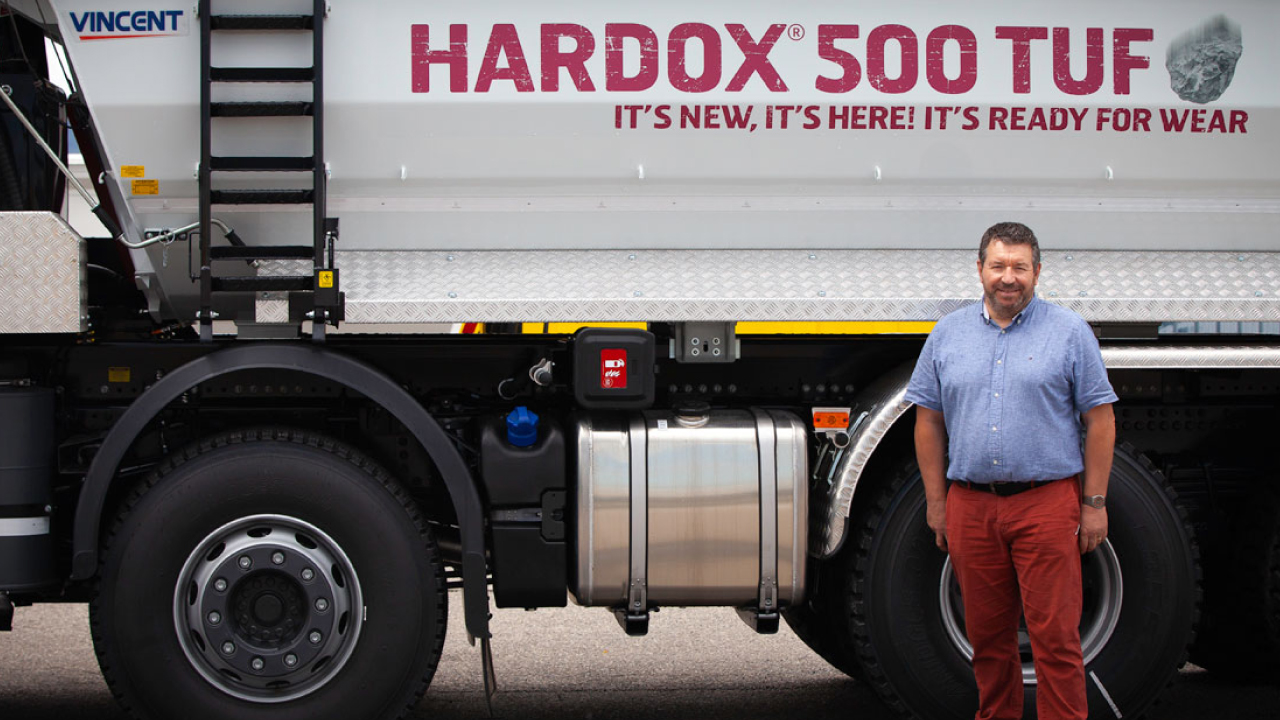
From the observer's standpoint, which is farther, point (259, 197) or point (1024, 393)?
point (259, 197)

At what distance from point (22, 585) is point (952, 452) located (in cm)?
311

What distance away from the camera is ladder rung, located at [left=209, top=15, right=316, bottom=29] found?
421 centimetres

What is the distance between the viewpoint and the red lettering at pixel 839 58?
174 inches

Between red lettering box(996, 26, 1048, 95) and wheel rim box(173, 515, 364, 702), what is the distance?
287cm

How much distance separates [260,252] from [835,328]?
2013 mm

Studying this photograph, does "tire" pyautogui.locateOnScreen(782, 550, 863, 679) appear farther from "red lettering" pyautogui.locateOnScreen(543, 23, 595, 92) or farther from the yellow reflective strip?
"red lettering" pyautogui.locateOnScreen(543, 23, 595, 92)

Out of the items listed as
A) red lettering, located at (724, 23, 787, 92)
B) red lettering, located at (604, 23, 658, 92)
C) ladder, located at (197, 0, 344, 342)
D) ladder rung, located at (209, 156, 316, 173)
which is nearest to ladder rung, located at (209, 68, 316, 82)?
ladder, located at (197, 0, 344, 342)

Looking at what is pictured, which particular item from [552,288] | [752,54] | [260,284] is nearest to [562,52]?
[752,54]

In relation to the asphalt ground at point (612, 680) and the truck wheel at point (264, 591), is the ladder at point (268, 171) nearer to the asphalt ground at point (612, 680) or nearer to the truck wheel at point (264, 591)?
the truck wheel at point (264, 591)

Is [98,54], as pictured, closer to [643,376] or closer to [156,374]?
[156,374]

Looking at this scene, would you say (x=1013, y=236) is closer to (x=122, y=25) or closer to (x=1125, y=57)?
(x=1125, y=57)

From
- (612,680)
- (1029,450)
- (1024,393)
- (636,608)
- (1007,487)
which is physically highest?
(1024,393)

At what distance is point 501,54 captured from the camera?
434 cm

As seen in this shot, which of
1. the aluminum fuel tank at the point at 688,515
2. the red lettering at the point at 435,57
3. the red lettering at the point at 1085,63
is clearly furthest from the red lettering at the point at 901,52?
the red lettering at the point at 435,57
